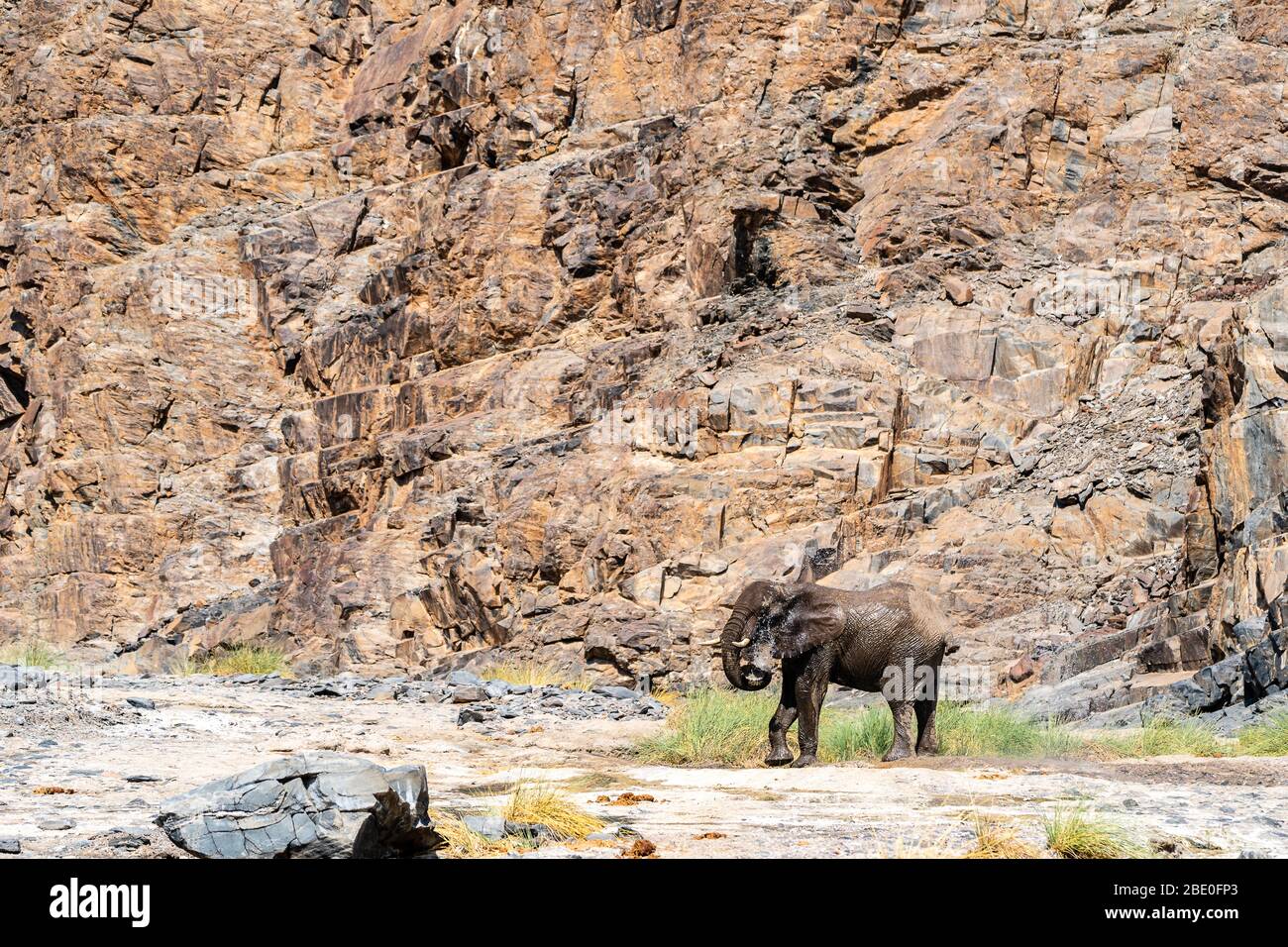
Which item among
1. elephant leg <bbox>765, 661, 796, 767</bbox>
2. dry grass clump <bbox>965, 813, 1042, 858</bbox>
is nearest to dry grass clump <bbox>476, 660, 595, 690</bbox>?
elephant leg <bbox>765, 661, 796, 767</bbox>

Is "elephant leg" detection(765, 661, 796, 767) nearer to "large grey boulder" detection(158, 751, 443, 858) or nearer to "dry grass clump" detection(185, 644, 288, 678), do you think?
"large grey boulder" detection(158, 751, 443, 858)

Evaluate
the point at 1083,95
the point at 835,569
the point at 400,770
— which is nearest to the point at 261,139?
the point at 1083,95

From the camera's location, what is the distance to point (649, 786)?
1132 centimetres

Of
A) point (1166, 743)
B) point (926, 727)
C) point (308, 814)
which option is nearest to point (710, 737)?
point (926, 727)

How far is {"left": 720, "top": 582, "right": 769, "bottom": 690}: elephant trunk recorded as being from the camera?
13.4 metres

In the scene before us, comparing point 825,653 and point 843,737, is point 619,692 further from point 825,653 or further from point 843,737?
point 825,653

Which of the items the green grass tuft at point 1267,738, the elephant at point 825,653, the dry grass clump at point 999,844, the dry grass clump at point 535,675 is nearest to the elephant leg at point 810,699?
the elephant at point 825,653

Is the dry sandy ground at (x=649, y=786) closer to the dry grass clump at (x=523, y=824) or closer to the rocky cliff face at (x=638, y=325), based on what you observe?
the dry grass clump at (x=523, y=824)

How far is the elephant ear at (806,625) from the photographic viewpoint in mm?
13508

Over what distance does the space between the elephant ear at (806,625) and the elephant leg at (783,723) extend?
26cm

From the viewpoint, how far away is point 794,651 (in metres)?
13.5

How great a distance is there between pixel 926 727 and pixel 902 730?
0.41m
